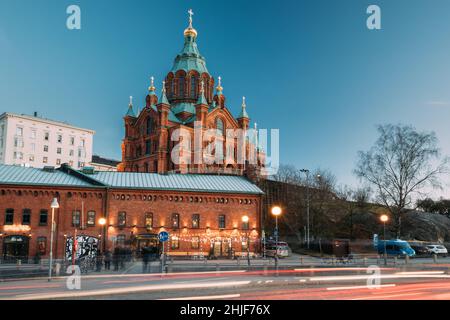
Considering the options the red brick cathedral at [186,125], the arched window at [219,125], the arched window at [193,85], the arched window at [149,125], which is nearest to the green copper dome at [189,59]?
the red brick cathedral at [186,125]

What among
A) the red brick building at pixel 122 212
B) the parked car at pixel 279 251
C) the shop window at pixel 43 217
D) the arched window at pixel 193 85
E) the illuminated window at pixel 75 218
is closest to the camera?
the red brick building at pixel 122 212

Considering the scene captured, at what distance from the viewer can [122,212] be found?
44750mm

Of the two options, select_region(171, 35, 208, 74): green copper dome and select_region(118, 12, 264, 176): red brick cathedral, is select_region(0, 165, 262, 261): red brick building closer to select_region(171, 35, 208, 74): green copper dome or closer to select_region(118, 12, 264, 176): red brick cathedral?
select_region(118, 12, 264, 176): red brick cathedral

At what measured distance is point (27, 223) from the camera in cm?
4178

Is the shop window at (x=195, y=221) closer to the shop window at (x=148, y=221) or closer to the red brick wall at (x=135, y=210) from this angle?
the red brick wall at (x=135, y=210)

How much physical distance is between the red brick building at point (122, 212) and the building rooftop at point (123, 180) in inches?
3.6

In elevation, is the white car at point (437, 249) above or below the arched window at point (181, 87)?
below

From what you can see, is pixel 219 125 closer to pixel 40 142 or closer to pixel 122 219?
pixel 122 219

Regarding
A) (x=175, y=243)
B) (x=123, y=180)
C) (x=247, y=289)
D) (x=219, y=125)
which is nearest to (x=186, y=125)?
(x=219, y=125)

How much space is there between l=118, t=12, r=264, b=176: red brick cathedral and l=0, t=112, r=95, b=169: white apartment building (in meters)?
30.5

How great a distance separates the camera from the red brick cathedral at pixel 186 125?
71938mm

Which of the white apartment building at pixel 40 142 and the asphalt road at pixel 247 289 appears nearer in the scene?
the asphalt road at pixel 247 289
